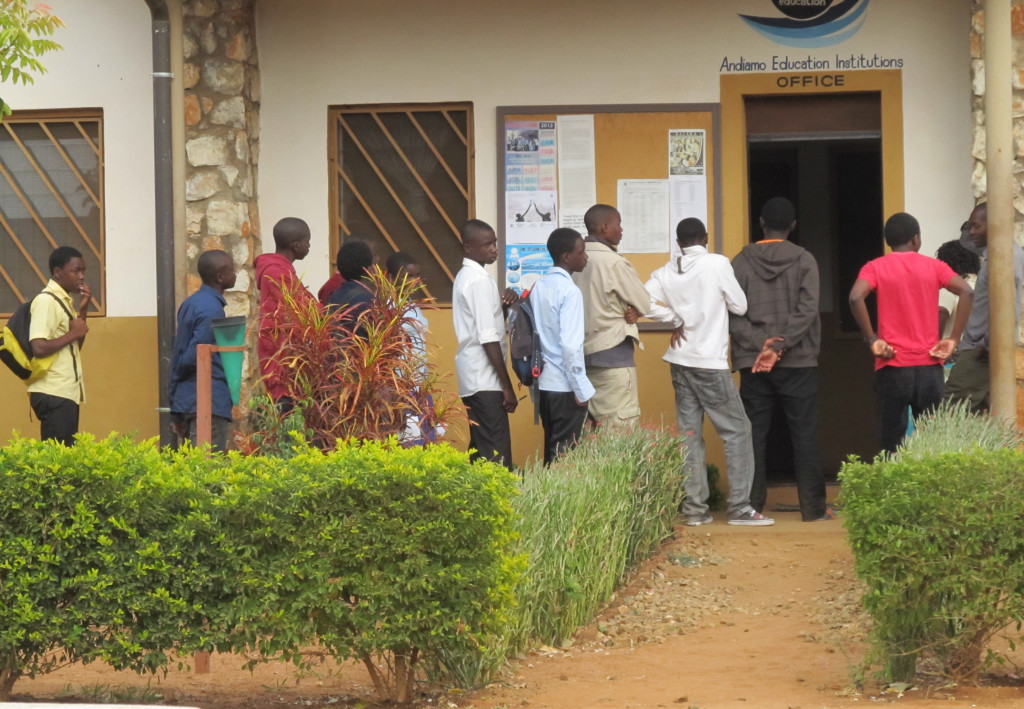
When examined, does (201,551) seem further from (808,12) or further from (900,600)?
(808,12)

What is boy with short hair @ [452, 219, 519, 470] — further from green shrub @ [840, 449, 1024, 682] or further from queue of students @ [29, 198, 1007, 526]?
green shrub @ [840, 449, 1024, 682]

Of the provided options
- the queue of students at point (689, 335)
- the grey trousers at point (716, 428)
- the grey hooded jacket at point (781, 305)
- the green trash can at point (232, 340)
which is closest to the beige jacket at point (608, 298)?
the queue of students at point (689, 335)

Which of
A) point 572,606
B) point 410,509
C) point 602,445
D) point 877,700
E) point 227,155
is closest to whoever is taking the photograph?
point 410,509

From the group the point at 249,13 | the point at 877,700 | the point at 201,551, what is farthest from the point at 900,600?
the point at 249,13

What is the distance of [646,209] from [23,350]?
14.0ft

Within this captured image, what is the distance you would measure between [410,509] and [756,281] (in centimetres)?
431

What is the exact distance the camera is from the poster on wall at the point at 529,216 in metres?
9.70

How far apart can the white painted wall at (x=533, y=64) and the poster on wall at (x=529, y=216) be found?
5.7 inches

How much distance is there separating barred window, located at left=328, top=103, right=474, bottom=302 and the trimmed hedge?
5.12 m

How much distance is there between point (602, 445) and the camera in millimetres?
7605

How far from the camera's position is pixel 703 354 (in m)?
8.45

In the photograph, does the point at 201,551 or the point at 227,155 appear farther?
the point at 227,155

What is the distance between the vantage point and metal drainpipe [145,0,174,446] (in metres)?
8.67

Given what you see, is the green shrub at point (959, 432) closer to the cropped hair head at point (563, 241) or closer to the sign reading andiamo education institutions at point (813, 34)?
the cropped hair head at point (563, 241)
